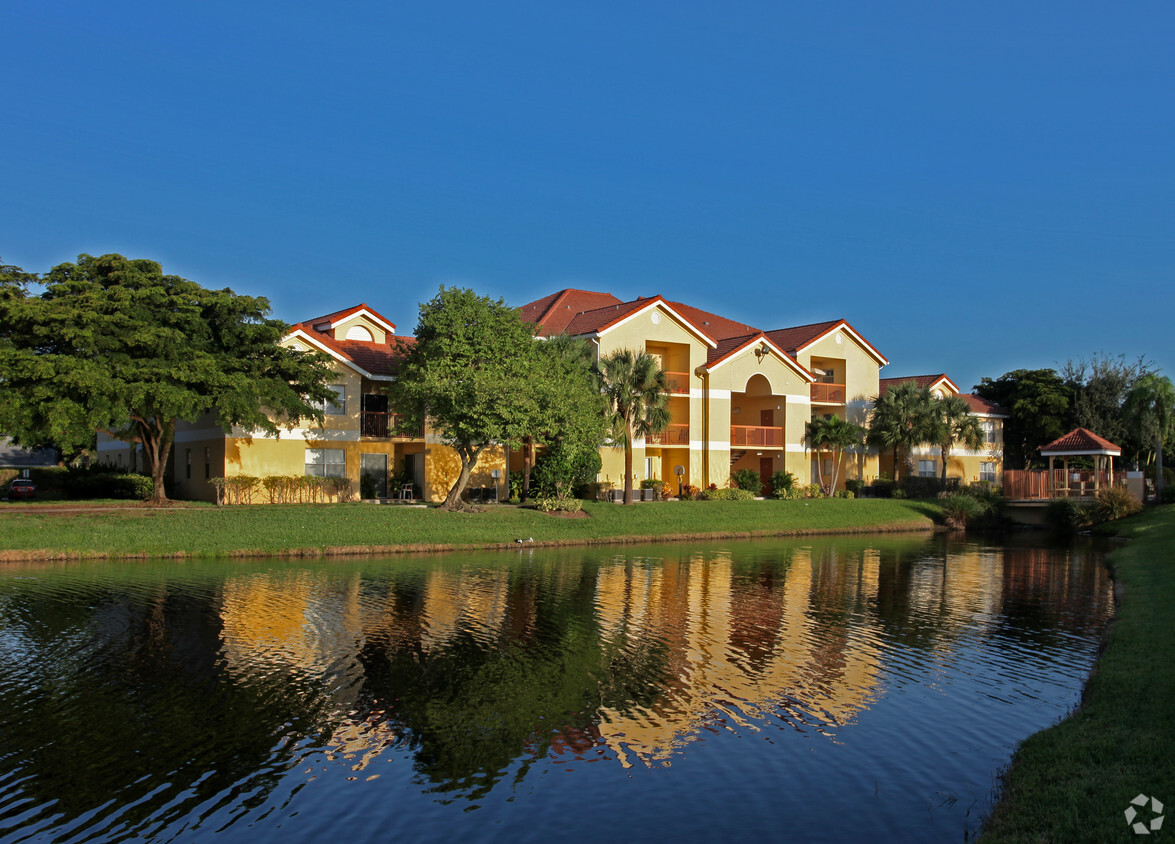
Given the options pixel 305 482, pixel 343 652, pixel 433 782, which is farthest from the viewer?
pixel 305 482

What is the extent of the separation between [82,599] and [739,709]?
1534cm

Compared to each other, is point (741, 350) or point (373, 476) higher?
point (741, 350)

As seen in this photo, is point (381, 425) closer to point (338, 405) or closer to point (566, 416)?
point (338, 405)

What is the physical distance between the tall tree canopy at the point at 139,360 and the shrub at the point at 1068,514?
36.4 m

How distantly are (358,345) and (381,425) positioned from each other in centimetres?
460

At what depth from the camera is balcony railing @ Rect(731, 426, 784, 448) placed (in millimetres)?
51156

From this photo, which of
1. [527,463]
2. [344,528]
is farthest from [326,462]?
[344,528]

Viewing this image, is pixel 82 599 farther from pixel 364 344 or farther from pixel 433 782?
pixel 364 344

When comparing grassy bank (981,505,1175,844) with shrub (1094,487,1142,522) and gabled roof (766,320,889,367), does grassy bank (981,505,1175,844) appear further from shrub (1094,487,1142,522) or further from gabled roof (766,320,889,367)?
gabled roof (766,320,889,367)

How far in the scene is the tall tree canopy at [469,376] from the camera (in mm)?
35281

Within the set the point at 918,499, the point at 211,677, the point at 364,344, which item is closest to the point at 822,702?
the point at 211,677

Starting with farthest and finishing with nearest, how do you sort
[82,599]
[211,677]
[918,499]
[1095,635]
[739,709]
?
[918,499] < [82,599] < [1095,635] < [211,677] < [739,709]

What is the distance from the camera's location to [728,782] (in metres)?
9.92

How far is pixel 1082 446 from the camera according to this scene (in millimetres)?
49781
